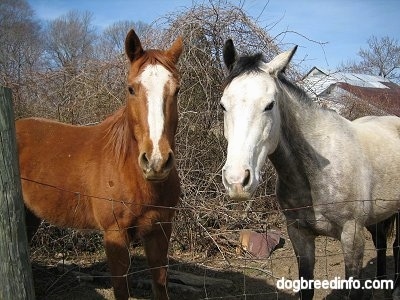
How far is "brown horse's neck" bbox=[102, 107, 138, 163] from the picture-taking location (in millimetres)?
3176

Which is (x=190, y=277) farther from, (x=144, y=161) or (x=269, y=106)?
(x=269, y=106)

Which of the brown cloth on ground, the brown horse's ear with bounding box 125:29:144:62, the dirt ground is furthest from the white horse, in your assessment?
the brown cloth on ground

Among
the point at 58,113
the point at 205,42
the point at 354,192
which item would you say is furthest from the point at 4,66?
the point at 354,192

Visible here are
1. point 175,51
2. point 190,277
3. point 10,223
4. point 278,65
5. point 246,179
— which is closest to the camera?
point 10,223

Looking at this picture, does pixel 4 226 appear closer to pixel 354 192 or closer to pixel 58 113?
pixel 354 192

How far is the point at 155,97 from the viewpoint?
2.75 m

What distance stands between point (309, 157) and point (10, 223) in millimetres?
2048

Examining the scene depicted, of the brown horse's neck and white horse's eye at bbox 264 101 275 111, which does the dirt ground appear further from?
white horse's eye at bbox 264 101 275 111

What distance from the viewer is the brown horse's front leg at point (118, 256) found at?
2.93 metres

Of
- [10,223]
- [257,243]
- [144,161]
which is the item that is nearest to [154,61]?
[144,161]

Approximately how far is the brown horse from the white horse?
50cm

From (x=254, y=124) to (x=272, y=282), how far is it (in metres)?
2.77

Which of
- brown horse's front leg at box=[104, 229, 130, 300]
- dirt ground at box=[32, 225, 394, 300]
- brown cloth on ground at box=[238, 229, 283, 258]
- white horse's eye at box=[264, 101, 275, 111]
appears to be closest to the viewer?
white horse's eye at box=[264, 101, 275, 111]

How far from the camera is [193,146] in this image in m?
5.75
